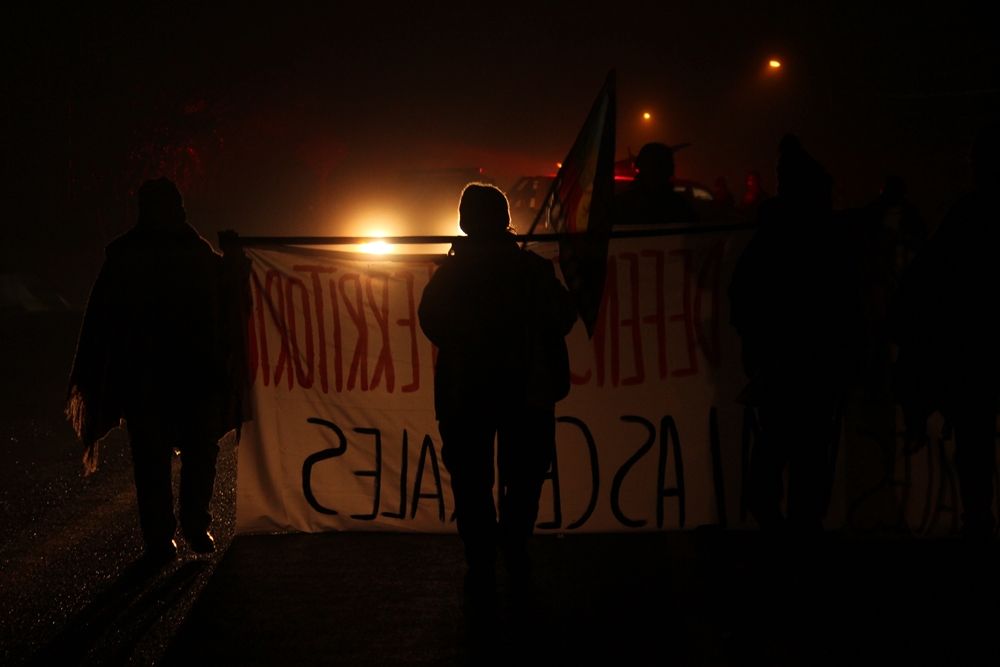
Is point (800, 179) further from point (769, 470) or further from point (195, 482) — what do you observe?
point (195, 482)

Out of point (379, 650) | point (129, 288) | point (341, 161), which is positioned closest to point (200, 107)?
point (341, 161)

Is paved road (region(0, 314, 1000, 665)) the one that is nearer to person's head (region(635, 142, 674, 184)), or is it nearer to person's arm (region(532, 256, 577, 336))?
person's arm (region(532, 256, 577, 336))

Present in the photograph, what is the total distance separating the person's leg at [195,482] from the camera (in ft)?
14.6

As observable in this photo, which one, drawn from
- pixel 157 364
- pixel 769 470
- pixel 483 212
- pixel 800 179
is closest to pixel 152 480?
pixel 157 364

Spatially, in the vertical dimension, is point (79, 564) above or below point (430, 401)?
below

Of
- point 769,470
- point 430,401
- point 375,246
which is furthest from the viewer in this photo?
point 375,246

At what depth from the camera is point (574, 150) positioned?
149 inches

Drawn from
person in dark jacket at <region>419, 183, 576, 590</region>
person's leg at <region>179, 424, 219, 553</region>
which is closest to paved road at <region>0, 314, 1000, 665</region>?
person's leg at <region>179, 424, 219, 553</region>

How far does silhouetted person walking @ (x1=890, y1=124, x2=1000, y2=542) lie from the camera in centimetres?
374

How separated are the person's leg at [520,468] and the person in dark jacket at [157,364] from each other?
159 cm

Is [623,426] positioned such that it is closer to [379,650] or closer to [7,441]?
[379,650]

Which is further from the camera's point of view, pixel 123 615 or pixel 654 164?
pixel 654 164

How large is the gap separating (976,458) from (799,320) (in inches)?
38.6

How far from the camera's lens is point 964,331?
380 centimetres
